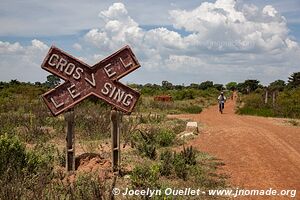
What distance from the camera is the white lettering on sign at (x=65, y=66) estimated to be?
7.18 m

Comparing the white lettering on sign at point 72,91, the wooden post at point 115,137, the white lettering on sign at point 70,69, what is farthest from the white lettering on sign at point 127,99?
the white lettering on sign at point 70,69

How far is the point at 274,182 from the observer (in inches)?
294

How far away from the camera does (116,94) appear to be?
292 inches

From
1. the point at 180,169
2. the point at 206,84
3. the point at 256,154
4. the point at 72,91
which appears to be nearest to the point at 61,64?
the point at 72,91

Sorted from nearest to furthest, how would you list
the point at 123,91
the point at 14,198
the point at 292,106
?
the point at 14,198 < the point at 123,91 < the point at 292,106

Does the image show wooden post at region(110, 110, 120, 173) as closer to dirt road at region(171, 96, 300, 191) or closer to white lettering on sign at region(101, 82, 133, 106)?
white lettering on sign at region(101, 82, 133, 106)

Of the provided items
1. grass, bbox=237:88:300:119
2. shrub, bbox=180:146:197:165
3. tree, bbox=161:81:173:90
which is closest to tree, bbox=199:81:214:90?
tree, bbox=161:81:173:90

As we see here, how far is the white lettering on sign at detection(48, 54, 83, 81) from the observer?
7176mm

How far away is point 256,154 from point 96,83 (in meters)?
4.95

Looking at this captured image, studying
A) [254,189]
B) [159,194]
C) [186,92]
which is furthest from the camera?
[186,92]

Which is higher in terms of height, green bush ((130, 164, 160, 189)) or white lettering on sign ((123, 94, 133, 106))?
white lettering on sign ((123, 94, 133, 106))

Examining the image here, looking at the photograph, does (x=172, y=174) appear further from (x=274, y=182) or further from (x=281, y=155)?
(x=281, y=155)

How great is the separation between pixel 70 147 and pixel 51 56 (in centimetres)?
176

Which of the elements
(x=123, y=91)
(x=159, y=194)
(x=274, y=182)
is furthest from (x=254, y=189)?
(x=123, y=91)
